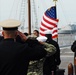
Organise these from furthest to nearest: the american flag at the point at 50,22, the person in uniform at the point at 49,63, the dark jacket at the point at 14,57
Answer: the american flag at the point at 50,22, the person in uniform at the point at 49,63, the dark jacket at the point at 14,57

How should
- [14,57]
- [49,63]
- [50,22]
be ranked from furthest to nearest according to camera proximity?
[50,22] < [49,63] < [14,57]

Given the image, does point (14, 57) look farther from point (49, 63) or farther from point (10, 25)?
point (49, 63)

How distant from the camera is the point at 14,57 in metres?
4.11

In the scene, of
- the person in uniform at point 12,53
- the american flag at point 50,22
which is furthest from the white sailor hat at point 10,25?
the american flag at point 50,22

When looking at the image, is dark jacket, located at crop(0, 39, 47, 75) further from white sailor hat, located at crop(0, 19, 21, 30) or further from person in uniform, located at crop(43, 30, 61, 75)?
person in uniform, located at crop(43, 30, 61, 75)

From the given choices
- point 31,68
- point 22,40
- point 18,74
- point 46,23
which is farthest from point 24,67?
point 46,23

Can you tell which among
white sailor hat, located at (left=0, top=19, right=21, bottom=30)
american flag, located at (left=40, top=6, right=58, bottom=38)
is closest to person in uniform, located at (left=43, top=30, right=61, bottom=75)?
white sailor hat, located at (left=0, top=19, right=21, bottom=30)

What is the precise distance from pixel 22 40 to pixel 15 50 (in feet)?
1.23

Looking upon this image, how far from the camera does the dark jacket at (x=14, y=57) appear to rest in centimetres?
409

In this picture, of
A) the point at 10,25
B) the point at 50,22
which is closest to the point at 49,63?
the point at 10,25

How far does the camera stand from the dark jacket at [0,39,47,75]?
4.09 meters

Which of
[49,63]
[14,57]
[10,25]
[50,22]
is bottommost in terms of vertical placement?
[50,22]

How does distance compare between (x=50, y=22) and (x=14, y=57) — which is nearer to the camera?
(x=14, y=57)

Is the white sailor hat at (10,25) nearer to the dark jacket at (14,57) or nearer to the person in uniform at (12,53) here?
the person in uniform at (12,53)
